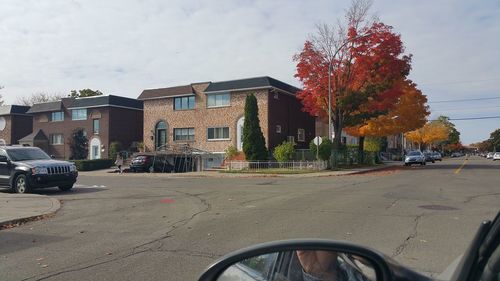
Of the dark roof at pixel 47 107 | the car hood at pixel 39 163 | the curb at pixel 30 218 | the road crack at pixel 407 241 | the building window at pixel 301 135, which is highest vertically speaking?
the dark roof at pixel 47 107

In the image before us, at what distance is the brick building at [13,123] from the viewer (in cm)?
6438

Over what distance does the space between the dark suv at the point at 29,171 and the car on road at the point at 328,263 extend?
1731 centimetres

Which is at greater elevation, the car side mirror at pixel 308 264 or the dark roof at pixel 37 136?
the dark roof at pixel 37 136

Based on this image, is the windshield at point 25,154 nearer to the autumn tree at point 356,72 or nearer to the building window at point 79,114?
the autumn tree at point 356,72

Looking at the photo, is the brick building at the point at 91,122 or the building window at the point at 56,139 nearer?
the brick building at the point at 91,122

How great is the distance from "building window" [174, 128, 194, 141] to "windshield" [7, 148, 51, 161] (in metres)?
27.2

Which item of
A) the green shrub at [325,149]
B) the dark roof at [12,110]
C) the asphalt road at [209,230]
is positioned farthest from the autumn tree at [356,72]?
the dark roof at [12,110]

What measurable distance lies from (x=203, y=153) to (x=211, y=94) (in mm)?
5728

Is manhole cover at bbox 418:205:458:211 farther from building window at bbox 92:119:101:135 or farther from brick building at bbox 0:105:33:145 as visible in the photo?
brick building at bbox 0:105:33:145

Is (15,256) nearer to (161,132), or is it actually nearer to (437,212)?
(437,212)

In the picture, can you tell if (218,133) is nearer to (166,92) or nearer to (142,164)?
(166,92)

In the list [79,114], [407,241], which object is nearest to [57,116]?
[79,114]

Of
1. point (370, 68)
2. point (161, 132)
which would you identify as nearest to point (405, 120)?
point (370, 68)

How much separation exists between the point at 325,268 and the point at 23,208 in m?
12.7
